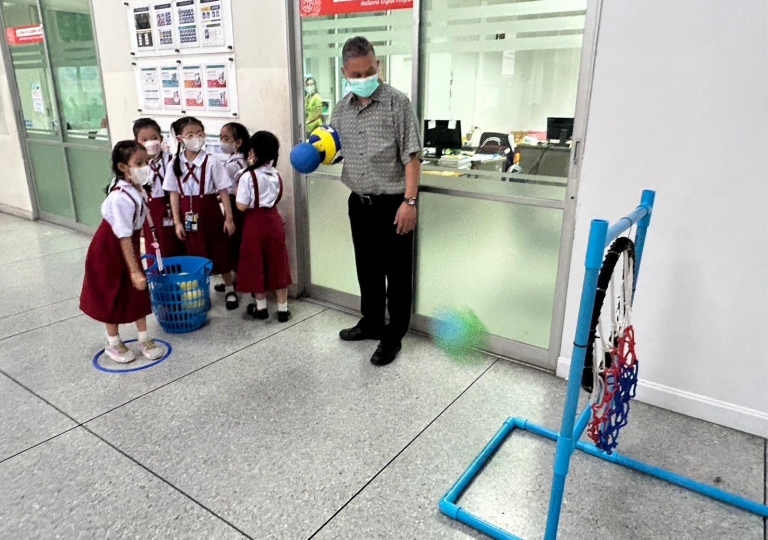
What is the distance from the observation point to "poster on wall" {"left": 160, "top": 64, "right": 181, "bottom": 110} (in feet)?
12.4

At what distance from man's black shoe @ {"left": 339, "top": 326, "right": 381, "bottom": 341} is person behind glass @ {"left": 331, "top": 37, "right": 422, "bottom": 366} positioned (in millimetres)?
93

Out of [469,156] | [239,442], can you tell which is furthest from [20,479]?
[469,156]

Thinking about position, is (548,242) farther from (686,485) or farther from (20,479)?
(20,479)

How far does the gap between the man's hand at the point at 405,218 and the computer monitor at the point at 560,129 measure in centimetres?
74

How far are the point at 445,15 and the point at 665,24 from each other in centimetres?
104

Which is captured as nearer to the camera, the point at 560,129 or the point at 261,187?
the point at 560,129

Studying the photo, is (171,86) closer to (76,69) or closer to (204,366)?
(76,69)

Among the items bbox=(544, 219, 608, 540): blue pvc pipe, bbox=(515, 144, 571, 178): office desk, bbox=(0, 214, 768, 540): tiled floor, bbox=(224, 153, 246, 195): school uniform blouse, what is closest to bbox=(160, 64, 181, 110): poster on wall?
bbox=(224, 153, 246, 195): school uniform blouse

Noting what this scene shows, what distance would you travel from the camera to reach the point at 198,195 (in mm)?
3293

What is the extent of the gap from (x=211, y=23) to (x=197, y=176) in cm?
107

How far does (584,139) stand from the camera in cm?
237

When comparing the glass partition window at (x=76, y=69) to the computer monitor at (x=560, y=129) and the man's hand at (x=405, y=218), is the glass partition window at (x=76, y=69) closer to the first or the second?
the man's hand at (x=405, y=218)

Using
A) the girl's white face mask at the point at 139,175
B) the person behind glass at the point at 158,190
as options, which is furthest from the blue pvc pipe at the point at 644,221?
the person behind glass at the point at 158,190

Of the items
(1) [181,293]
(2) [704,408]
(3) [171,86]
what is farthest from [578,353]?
(3) [171,86]
